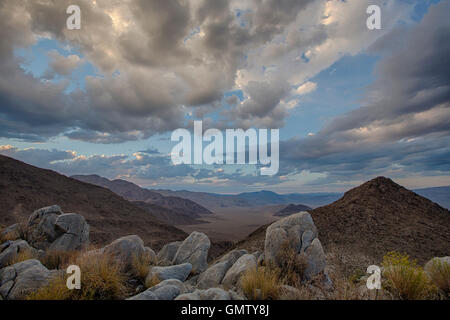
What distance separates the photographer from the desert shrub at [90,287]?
529 cm

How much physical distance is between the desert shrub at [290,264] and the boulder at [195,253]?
491 cm

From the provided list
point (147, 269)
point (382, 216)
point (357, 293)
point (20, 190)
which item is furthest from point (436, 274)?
point (20, 190)

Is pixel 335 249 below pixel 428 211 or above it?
below

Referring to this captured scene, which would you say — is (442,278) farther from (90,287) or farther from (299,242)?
(90,287)

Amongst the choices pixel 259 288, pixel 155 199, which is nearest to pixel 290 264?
pixel 259 288

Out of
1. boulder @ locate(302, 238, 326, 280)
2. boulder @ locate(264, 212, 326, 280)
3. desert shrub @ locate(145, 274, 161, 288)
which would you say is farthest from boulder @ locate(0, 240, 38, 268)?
boulder @ locate(302, 238, 326, 280)

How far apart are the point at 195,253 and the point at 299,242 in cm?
605

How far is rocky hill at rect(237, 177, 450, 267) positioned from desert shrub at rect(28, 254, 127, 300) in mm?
15443

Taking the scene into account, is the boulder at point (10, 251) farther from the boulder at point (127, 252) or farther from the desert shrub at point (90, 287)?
the desert shrub at point (90, 287)

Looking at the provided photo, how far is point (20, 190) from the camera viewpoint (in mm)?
44781

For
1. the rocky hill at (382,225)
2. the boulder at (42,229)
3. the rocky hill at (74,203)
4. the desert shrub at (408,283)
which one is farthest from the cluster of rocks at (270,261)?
the rocky hill at (74,203)
